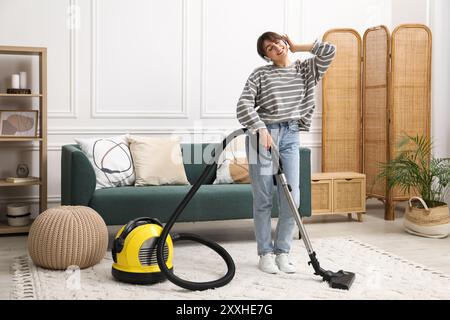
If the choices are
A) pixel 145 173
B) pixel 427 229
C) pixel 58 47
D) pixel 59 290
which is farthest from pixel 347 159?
pixel 59 290

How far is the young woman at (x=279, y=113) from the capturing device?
327cm

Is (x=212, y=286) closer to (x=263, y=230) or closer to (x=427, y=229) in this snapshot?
(x=263, y=230)

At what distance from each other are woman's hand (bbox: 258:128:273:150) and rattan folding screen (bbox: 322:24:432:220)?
2354 mm

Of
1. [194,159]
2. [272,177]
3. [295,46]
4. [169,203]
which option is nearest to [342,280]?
[272,177]

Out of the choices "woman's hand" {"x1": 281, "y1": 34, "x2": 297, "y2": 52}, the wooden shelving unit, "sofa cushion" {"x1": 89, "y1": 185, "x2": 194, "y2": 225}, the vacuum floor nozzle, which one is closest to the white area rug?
the vacuum floor nozzle

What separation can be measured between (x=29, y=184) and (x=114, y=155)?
68cm

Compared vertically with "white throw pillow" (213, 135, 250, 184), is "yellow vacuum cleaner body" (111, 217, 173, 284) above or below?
below

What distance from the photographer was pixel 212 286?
2.98 m

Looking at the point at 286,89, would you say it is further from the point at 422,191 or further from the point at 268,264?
the point at 422,191

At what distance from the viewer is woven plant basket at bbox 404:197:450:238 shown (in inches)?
174

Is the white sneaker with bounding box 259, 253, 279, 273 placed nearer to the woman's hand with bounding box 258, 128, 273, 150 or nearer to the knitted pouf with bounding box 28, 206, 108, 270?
the woman's hand with bounding box 258, 128, 273, 150

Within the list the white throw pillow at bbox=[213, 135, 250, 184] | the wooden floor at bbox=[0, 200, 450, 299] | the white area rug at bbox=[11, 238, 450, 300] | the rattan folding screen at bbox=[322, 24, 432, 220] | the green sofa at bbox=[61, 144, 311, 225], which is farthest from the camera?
the rattan folding screen at bbox=[322, 24, 432, 220]

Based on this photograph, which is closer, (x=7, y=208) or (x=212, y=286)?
(x=212, y=286)

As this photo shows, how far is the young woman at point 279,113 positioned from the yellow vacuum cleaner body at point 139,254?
1.99 ft
